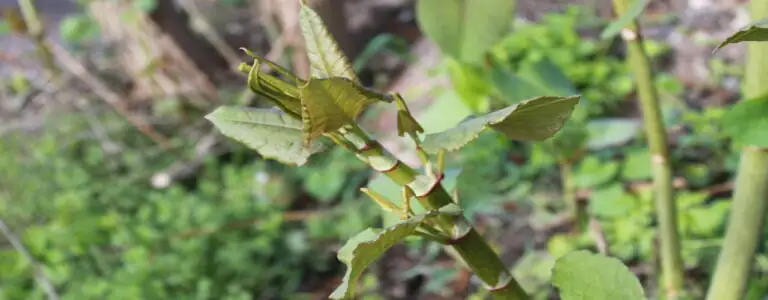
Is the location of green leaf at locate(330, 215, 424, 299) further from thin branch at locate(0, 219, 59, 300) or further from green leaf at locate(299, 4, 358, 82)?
thin branch at locate(0, 219, 59, 300)

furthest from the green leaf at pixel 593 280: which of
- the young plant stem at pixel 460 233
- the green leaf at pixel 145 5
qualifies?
the green leaf at pixel 145 5

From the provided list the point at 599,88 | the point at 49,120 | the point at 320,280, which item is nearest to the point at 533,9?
the point at 599,88

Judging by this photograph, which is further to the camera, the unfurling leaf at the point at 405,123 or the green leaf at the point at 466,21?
the green leaf at the point at 466,21

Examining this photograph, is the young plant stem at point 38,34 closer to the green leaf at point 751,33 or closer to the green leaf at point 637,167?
the green leaf at point 637,167

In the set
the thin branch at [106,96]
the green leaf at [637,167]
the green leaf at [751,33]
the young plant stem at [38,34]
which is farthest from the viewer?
the thin branch at [106,96]

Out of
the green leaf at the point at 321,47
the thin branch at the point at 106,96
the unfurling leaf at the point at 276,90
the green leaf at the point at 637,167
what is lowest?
the green leaf at the point at 637,167

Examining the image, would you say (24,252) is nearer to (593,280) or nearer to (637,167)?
(593,280)

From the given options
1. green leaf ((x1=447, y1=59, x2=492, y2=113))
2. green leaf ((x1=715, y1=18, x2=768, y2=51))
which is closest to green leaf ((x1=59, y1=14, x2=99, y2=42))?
green leaf ((x1=447, y1=59, x2=492, y2=113))
